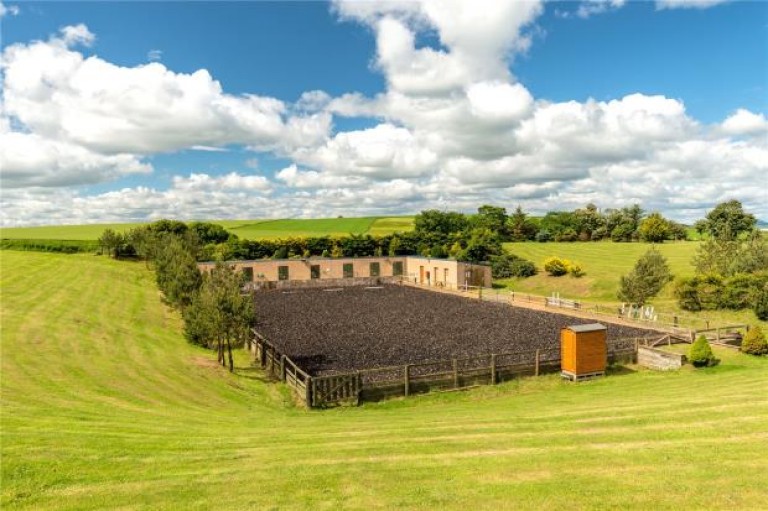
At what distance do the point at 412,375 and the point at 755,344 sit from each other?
49.2 ft

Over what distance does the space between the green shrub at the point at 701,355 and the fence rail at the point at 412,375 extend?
229 centimetres

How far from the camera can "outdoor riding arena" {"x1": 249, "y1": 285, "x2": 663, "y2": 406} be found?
18.4 metres

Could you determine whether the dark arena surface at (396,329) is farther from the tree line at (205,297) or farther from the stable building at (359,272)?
the stable building at (359,272)

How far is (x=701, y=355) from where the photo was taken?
20281mm

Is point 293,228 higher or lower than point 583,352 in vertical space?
higher

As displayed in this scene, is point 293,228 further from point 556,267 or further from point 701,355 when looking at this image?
point 701,355

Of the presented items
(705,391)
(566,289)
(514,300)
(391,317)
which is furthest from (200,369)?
(566,289)

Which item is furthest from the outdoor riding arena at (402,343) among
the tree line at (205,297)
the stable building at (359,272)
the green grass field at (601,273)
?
the green grass field at (601,273)

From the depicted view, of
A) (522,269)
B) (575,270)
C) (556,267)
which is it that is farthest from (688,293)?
(522,269)

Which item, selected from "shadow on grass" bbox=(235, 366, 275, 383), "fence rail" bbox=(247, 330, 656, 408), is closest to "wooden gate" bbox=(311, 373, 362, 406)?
"fence rail" bbox=(247, 330, 656, 408)

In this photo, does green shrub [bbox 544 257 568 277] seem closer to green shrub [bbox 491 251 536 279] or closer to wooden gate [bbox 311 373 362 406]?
green shrub [bbox 491 251 536 279]

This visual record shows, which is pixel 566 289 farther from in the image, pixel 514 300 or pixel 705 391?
pixel 705 391

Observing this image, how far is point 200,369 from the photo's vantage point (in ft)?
75.3

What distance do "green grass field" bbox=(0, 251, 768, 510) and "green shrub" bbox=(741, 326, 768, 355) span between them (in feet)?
5.95
